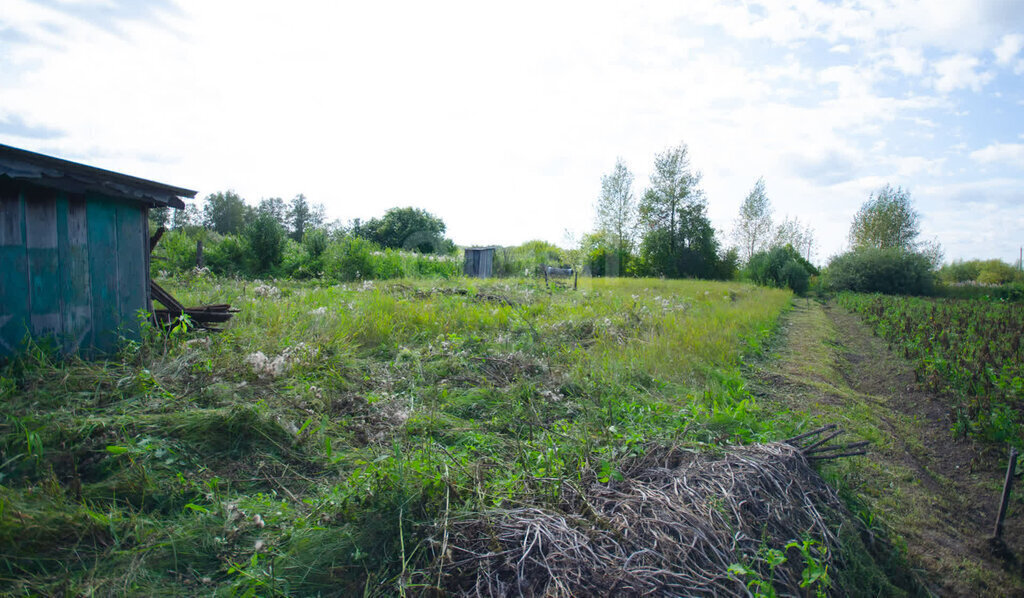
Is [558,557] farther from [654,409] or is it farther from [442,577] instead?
[654,409]

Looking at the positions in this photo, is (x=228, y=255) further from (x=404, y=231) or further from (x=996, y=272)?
(x=996, y=272)

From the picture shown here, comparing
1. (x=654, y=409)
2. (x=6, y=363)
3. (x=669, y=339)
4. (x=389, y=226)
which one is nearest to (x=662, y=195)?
(x=389, y=226)

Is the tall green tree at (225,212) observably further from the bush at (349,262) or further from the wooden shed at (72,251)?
the wooden shed at (72,251)

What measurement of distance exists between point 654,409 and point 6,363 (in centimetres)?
517

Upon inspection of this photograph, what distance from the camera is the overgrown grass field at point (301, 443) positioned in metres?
2.12

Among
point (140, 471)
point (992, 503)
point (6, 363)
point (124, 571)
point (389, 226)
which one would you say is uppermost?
point (389, 226)

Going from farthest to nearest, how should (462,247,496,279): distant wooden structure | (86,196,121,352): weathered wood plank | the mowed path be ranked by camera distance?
(462,247,496,279): distant wooden structure < (86,196,121,352): weathered wood plank < the mowed path

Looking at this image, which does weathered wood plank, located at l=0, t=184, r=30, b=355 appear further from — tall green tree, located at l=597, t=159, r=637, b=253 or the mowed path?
tall green tree, located at l=597, t=159, r=637, b=253

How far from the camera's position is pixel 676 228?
3331 centimetres

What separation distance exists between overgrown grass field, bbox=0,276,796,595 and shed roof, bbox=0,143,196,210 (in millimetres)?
1361

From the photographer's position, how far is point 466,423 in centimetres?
390

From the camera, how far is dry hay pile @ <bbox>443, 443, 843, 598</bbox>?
1931mm

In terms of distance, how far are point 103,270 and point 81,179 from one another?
33.6 inches

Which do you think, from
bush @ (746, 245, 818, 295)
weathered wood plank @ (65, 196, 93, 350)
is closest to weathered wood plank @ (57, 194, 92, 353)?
weathered wood plank @ (65, 196, 93, 350)
